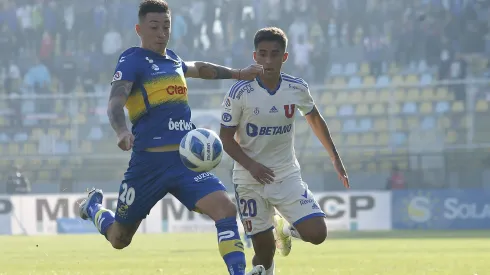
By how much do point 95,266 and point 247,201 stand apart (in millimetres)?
4799

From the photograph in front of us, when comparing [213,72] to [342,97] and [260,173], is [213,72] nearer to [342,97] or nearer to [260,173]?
[260,173]

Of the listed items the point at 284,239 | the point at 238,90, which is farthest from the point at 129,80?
the point at 284,239

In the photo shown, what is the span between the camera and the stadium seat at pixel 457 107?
984 inches

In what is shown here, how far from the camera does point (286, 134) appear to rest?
27.1 ft

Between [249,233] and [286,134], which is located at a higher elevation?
[286,134]

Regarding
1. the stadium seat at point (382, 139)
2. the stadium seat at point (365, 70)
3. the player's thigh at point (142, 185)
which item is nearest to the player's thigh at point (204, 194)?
the player's thigh at point (142, 185)

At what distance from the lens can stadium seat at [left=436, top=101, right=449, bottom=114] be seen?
25.4 m

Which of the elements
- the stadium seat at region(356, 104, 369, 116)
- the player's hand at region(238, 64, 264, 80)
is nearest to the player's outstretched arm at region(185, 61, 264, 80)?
the player's hand at region(238, 64, 264, 80)

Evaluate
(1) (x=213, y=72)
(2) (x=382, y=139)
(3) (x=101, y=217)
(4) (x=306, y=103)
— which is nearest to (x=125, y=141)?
(1) (x=213, y=72)

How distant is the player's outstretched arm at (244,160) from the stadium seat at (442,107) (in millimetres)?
18006

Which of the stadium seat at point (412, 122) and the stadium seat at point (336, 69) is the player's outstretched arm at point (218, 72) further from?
the stadium seat at point (336, 69)

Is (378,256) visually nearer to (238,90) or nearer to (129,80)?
(238,90)

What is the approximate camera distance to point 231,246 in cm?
653

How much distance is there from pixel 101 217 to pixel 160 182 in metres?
1.26
